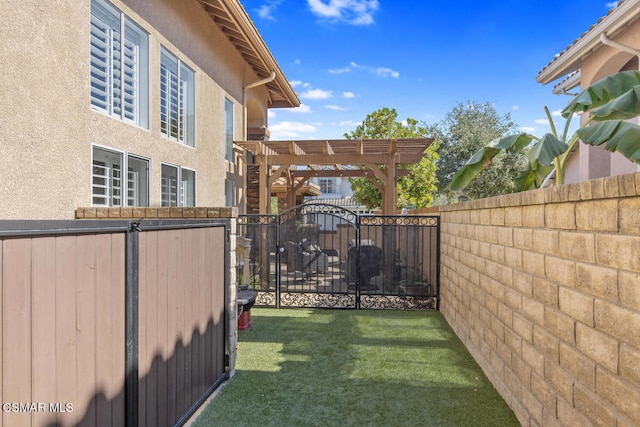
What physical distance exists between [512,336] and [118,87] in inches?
256

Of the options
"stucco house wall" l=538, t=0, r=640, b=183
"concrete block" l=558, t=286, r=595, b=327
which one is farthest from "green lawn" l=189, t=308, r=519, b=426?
"stucco house wall" l=538, t=0, r=640, b=183

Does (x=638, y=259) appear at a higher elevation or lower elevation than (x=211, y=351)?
higher

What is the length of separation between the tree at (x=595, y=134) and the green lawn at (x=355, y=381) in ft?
8.38

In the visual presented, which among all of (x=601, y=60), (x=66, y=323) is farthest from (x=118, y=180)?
(x=601, y=60)

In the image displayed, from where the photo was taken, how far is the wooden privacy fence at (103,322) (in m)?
1.78

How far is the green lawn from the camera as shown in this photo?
12.1 ft

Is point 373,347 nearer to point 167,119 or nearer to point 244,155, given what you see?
point 167,119

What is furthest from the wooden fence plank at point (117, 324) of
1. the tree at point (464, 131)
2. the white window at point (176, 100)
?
the tree at point (464, 131)

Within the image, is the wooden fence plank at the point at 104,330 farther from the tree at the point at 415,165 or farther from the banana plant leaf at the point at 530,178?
the tree at the point at 415,165

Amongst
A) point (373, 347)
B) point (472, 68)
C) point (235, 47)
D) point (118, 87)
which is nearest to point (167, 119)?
point (118, 87)

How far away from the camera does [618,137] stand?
11.5 ft

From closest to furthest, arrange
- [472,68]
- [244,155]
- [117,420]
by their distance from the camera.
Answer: [117,420], [244,155], [472,68]

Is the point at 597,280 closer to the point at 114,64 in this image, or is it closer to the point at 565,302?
the point at 565,302

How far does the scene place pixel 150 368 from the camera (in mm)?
2854
